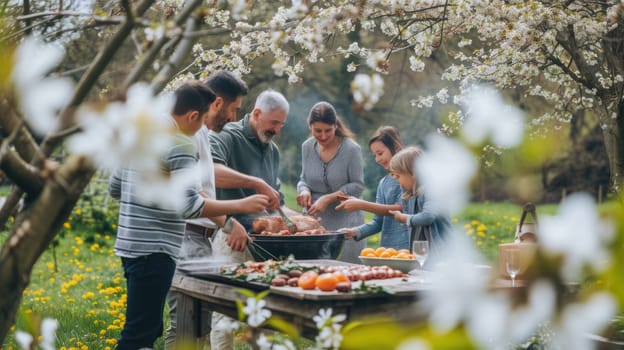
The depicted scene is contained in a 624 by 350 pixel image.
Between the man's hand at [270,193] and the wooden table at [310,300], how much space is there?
2.15 ft

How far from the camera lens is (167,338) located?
4.17 m

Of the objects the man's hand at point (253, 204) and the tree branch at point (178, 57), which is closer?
the tree branch at point (178, 57)

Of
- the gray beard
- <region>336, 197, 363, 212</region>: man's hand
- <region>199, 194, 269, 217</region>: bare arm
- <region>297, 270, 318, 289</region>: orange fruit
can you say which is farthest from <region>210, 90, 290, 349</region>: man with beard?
<region>297, 270, 318, 289</region>: orange fruit

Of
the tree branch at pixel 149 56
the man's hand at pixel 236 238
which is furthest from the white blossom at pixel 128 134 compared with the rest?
the man's hand at pixel 236 238

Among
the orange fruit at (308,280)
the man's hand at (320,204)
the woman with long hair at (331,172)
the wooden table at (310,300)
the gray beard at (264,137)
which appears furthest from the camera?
the woman with long hair at (331,172)

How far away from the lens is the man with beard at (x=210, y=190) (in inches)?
147

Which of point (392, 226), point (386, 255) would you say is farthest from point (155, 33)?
point (392, 226)

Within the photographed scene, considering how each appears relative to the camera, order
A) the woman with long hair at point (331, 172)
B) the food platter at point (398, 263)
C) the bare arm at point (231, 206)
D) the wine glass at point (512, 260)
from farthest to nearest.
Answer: the woman with long hair at point (331, 172), the food platter at point (398, 263), the bare arm at point (231, 206), the wine glass at point (512, 260)

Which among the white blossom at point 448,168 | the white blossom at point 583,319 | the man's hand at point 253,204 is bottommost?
the white blossom at point 583,319

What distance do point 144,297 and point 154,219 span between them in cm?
36

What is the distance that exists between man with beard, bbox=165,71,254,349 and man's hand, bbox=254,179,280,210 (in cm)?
Result: 22

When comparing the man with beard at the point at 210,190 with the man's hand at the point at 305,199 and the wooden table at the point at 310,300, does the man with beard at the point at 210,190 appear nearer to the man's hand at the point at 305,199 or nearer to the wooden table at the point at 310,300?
the wooden table at the point at 310,300

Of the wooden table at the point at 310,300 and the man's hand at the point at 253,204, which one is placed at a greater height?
the man's hand at the point at 253,204

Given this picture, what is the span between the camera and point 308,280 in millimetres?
2830
